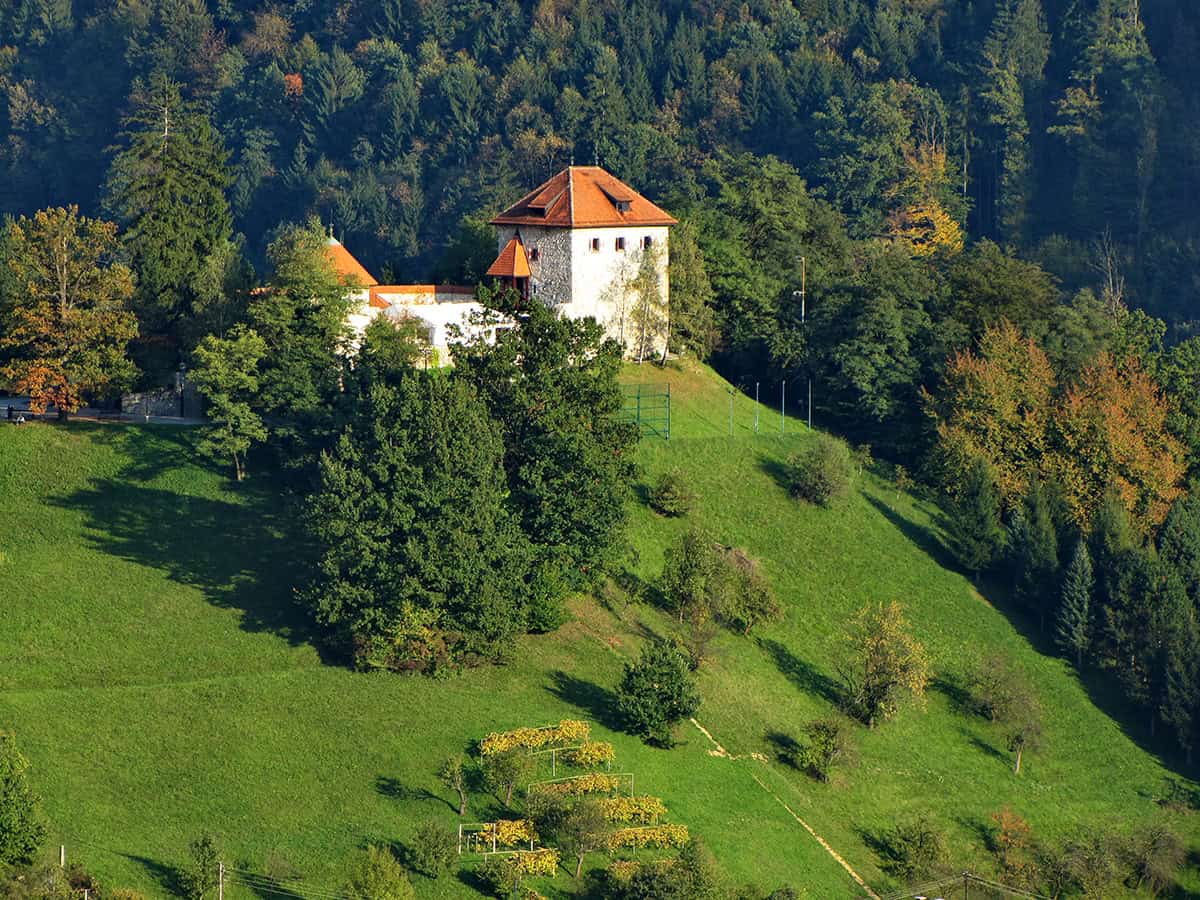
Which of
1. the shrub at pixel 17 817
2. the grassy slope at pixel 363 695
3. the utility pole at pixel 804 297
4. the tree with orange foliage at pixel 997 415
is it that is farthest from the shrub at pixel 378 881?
the utility pole at pixel 804 297

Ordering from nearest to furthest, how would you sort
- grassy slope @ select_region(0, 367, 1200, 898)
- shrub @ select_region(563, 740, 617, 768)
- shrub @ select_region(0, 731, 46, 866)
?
shrub @ select_region(0, 731, 46, 866), grassy slope @ select_region(0, 367, 1200, 898), shrub @ select_region(563, 740, 617, 768)

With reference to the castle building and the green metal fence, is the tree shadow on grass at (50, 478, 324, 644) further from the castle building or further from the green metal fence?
the green metal fence

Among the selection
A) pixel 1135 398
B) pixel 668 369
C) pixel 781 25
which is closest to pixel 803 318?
pixel 668 369

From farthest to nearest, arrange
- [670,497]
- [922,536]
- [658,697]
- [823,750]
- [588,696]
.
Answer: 1. [922,536]
2. [670,497]
3. [823,750]
4. [588,696]
5. [658,697]

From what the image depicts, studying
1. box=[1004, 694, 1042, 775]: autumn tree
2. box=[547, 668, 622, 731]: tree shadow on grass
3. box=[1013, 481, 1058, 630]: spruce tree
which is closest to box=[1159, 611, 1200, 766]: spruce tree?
box=[1013, 481, 1058, 630]: spruce tree

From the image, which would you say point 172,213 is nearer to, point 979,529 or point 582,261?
point 582,261

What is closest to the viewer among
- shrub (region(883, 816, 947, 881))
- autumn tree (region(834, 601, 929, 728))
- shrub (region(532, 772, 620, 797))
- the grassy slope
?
the grassy slope

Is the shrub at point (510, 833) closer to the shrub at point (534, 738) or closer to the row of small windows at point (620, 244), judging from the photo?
the shrub at point (534, 738)

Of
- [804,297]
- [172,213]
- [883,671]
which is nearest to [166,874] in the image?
[883,671]
